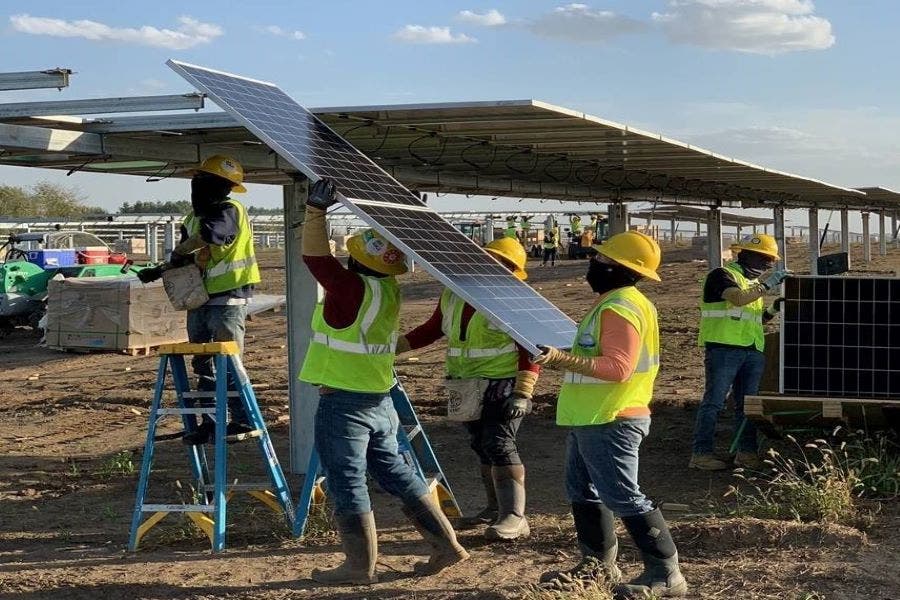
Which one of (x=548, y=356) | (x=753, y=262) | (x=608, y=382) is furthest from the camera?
(x=753, y=262)

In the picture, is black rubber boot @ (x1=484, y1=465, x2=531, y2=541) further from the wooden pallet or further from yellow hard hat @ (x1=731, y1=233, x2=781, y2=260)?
yellow hard hat @ (x1=731, y1=233, x2=781, y2=260)

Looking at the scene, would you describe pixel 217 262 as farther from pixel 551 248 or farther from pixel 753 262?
pixel 551 248

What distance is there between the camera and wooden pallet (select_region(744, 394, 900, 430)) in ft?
27.9

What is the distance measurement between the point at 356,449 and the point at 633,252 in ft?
6.07

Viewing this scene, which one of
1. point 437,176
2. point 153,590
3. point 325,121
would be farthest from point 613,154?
point 153,590

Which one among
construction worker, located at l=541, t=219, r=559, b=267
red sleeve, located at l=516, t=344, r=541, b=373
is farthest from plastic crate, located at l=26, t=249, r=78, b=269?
construction worker, located at l=541, t=219, r=559, b=267

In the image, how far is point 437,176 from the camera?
38.8ft

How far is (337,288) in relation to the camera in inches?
241

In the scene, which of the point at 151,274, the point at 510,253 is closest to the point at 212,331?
the point at 151,274

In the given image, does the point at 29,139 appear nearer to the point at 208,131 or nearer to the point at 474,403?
the point at 208,131

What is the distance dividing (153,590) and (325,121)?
135 inches

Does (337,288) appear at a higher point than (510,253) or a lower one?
lower

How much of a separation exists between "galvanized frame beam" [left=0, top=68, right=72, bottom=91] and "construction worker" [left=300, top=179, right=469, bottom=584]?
296 cm

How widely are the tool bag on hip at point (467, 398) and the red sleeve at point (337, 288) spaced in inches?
52.7
